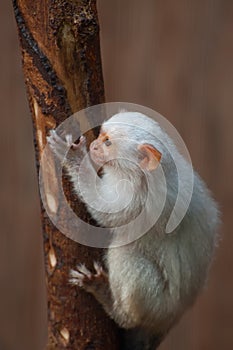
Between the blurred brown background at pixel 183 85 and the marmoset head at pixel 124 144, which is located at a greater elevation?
the marmoset head at pixel 124 144

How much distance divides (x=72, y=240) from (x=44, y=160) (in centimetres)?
23

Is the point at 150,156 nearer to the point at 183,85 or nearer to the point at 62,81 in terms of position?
the point at 62,81

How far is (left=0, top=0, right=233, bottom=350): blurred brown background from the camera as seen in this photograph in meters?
3.56

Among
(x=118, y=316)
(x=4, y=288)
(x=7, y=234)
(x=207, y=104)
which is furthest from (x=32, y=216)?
(x=118, y=316)

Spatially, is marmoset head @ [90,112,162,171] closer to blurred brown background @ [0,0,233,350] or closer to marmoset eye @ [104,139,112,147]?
marmoset eye @ [104,139,112,147]

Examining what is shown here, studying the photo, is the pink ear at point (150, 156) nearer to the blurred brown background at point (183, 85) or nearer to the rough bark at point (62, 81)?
the rough bark at point (62, 81)

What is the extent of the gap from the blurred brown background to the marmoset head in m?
1.32

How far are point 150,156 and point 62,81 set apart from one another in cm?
32

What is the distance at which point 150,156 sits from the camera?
2189 millimetres

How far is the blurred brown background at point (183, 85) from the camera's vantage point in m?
3.56

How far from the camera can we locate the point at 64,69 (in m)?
2.16

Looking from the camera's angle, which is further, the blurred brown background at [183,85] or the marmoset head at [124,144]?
the blurred brown background at [183,85]

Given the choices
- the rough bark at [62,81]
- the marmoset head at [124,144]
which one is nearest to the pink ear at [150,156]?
the marmoset head at [124,144]

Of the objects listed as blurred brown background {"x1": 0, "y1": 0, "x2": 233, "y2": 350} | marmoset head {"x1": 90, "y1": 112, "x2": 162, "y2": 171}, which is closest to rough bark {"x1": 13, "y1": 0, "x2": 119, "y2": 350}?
marmoset head {"x1": 90, "y1": 112, "x2": 162, "y2": 171}
